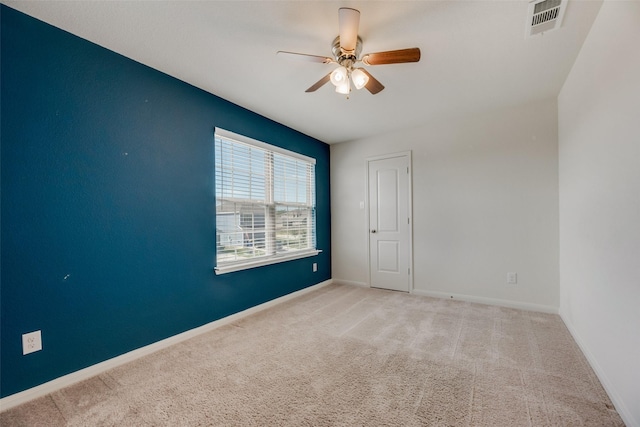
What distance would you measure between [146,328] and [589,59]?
4.05 metres

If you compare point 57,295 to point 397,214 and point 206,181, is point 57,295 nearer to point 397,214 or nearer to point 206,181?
point 206,181

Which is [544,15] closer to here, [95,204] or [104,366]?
[95,204]

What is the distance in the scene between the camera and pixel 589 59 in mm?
2012

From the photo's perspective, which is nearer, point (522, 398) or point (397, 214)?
point (522, 398)

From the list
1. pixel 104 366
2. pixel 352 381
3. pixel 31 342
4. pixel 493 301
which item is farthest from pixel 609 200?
pixel 31 342

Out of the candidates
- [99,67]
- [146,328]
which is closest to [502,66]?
[99,67]

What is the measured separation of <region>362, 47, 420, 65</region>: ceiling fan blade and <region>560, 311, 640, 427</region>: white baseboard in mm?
2335

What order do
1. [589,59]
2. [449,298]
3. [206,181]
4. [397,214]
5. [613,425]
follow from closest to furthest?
[613,425] < [589,59] < [206,181] < [449,298] < [397,214]

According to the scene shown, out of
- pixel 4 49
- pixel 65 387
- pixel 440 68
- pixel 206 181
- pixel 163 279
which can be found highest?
pixel 440 68

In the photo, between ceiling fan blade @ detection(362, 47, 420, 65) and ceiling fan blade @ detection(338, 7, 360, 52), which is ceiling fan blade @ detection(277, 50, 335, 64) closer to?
ceiling fan blade @ detection(338, 7, 360, 52)

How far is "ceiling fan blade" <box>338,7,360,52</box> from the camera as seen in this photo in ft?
4.95

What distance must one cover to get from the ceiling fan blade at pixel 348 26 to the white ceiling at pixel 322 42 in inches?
7.6

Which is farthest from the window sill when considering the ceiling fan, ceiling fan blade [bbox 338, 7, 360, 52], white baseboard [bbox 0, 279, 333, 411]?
ceiling fan blade [bbox 338, 7, 360, 52]

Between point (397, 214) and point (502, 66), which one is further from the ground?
point (502, 66)
